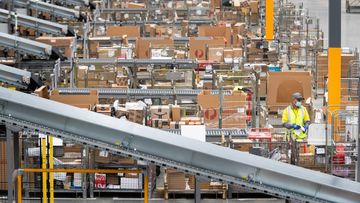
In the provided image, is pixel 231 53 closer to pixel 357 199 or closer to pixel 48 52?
pixel 48 52

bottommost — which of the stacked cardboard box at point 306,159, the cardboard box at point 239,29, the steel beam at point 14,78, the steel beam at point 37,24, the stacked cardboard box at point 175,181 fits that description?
the stacked cardboard box at point 175,181

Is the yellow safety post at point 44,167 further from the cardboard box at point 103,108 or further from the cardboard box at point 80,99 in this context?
the cardboard box at point 80,99

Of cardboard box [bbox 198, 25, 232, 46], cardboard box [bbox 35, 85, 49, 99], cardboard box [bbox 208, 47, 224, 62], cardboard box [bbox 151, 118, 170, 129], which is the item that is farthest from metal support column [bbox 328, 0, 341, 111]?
cardboard box [bbox 198, 25, 232, 46]

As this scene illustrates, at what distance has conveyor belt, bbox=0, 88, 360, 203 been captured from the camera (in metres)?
11.8

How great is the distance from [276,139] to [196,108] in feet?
8.73

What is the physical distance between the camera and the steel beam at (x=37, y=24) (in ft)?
93.4

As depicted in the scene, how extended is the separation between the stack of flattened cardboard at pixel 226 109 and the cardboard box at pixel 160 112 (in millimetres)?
813

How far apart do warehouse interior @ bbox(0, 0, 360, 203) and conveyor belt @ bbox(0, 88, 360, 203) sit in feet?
0.05

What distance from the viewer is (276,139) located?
714 inches

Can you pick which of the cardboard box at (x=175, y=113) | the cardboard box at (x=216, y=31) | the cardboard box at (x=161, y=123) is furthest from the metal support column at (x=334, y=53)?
the cardboard box at (x=216, y=31)

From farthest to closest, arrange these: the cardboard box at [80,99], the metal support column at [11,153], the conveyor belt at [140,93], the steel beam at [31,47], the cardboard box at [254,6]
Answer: the cardboard box at [254,6]
the steel beam at [31,47]
the conveyor belt at [140,93]
the cardboard box at [80,99]
the metal support column at [11,153]

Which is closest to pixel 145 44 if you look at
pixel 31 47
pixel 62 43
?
pixel 62 43

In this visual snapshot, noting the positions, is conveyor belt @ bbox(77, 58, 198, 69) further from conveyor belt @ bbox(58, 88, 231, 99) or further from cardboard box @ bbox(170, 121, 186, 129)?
cardboard box @ bbox(170, 121, 186, 129)

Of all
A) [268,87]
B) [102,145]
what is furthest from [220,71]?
[102,145]
